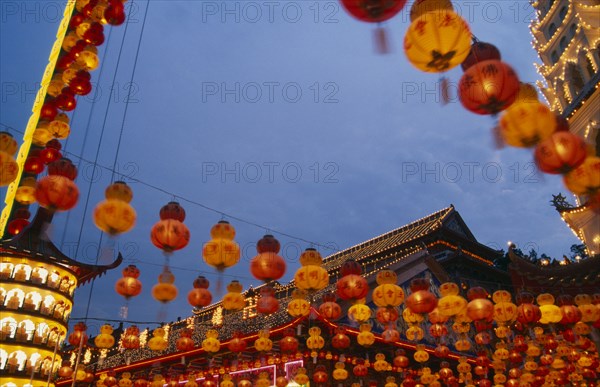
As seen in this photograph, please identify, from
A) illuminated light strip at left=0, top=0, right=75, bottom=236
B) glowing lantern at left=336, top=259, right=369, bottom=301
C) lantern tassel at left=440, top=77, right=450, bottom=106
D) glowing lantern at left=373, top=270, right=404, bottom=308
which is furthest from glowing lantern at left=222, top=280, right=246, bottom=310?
illuminated light strip at left=0, top=0, right=75, bottom=236

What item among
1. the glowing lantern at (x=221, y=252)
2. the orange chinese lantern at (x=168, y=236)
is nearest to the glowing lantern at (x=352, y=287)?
the glowing lantern at (x=221, y=252)

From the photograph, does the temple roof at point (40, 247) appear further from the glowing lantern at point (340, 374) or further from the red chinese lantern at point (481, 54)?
the red chinese lantern at point (481, 54)

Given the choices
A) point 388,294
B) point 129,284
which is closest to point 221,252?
point 129,284

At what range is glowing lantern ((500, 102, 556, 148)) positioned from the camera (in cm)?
542

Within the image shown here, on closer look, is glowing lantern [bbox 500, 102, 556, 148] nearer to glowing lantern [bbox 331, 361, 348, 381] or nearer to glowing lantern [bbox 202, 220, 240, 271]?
glowing lantern [bbox 202, 220, 240, 271]

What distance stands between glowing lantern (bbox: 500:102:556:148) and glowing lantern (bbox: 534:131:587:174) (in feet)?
1.11

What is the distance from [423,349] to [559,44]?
Answer: 1531 centimetres

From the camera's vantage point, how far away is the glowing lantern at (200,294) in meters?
10.5

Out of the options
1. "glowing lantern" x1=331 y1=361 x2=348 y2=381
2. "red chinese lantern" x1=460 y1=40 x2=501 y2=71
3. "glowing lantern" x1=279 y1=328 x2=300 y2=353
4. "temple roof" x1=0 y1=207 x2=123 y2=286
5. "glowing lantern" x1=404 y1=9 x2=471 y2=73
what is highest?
"temple roof" x1=0 y1=207 x2=123 y2=286

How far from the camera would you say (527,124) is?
17.8 ft

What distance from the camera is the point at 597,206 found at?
6273mm

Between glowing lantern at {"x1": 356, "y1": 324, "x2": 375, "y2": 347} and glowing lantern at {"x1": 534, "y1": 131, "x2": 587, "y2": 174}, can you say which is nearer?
glowing lantern at {"x1": 534, "y1": 131, "x2": 587, "y2": 174}

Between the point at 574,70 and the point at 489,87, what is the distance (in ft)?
58.5

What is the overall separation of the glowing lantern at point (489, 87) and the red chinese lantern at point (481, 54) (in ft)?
0.85
